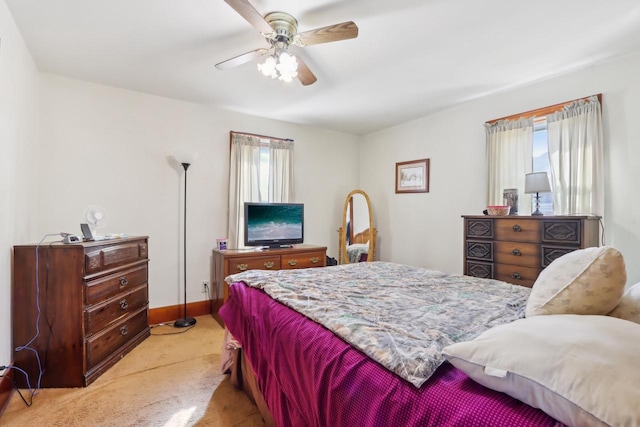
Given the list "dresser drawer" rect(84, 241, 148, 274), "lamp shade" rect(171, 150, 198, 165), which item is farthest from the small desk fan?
"lamp shade" rect(171, 150, 198, 165)

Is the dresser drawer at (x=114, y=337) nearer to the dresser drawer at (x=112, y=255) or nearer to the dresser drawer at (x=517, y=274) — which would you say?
the dresser drawer at (x=112, y=255)

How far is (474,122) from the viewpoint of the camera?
3.42 m

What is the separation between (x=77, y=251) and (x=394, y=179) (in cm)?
372

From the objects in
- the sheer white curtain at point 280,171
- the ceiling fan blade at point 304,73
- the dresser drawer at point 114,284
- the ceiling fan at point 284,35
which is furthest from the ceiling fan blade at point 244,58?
the dresser drawer at point 114,284

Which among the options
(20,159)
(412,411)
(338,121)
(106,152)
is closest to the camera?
(412,411)

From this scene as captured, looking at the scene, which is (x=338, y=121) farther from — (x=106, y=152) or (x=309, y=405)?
(x=309, y=405)

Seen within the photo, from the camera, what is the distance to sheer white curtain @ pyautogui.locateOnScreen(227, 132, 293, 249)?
3748 millimetres

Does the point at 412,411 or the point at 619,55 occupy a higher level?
the point at 619,55

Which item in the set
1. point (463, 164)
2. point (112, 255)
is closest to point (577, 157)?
point (463, 164)

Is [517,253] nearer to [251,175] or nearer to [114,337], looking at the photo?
[251,175]

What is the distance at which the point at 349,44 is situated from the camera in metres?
2.28

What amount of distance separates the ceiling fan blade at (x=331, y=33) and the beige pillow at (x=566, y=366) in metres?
1.73

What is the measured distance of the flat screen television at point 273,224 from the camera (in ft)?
11.9

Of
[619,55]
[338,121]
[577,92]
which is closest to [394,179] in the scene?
[338,121]
